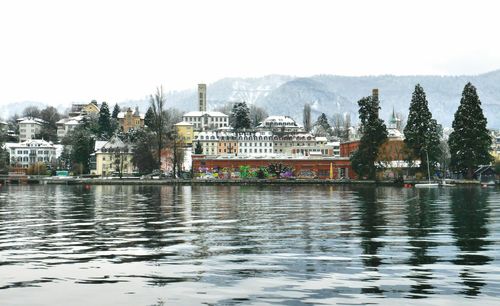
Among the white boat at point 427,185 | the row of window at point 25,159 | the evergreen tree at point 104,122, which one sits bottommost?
the white boat at point 427,185

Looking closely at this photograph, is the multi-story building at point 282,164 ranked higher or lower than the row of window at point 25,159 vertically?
lower

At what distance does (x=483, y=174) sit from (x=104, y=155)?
8211 cm

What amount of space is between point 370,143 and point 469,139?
16.1 metres

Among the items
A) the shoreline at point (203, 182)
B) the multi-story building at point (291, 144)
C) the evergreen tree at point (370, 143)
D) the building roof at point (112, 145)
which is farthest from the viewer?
the multi-story building at point (291, 144)

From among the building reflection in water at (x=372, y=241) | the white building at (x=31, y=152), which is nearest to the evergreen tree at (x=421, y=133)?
the building reflection in water at (x=372, y=241)

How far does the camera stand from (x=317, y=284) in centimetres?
1605

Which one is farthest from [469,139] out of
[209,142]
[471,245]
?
[209,142]

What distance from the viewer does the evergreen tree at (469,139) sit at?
9838cm

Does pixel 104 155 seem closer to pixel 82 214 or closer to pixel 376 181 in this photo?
pixel 376 181

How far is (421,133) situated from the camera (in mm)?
105625

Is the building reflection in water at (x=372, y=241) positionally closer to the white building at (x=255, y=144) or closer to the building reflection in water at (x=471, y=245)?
the building reflection in water at (x=471, y=245)

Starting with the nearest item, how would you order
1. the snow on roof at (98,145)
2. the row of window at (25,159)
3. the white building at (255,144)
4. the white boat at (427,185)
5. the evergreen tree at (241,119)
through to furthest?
1. the white boat at (427,185)
2. the snow on roof at (98,145)
3. the row of window at (25,159)
4. the white building at (255,144)
5. the evergreen tree at (241,119)

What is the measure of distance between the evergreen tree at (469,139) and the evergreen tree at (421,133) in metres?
4.79

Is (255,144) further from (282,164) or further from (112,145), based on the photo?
(282,164)
